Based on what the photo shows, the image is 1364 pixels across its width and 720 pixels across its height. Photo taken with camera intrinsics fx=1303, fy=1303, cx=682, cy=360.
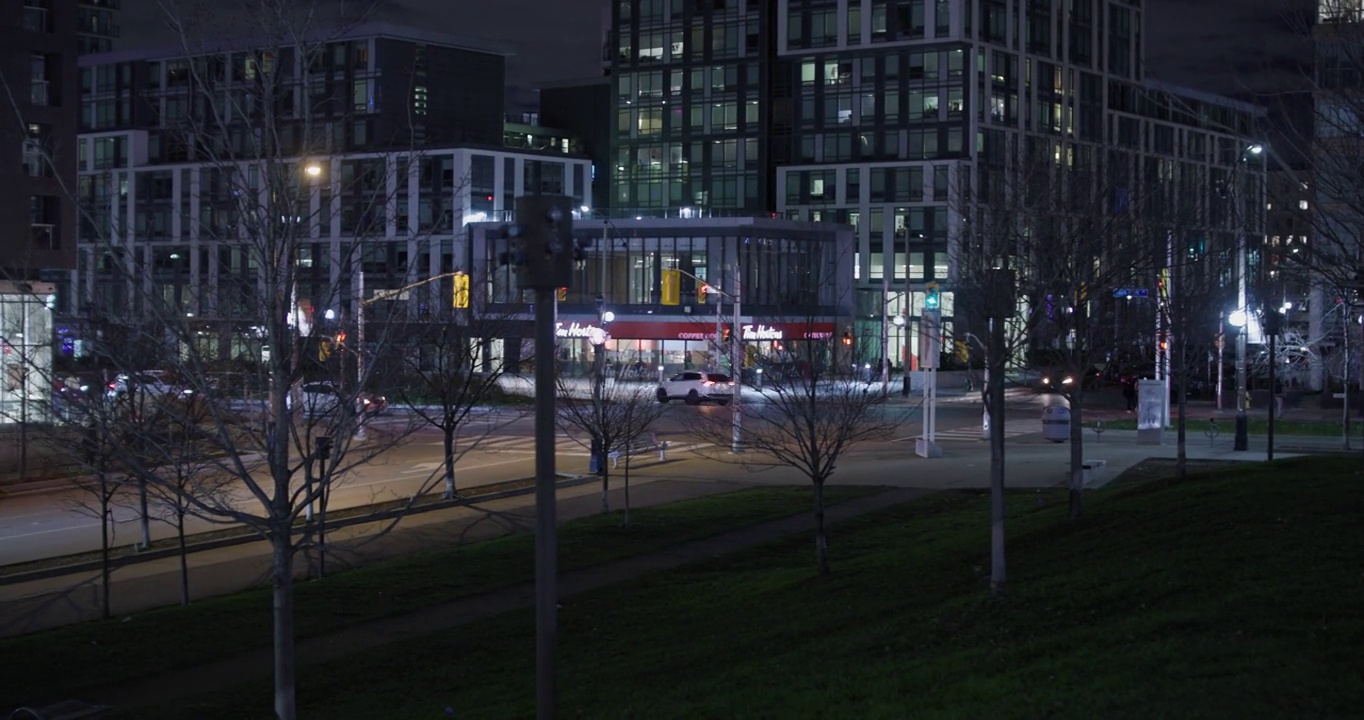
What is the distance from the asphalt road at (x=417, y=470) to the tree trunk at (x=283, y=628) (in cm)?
138

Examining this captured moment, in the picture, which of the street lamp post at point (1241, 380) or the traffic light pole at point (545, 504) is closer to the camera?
the traffic light pole at point (545, 504)

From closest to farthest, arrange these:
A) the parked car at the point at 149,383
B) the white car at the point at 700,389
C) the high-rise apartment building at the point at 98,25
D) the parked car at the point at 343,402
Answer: the parked car at the point at 343,402, the parked car at the point at 149,383, the white car at the point at 700,389, the high-rise apartment building at the point at 98,25

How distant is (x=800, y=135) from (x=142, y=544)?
81.1m

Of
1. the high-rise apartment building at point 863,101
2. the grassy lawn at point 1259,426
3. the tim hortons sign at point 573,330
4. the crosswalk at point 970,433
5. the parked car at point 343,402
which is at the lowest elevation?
the crosswalk at point 970,433

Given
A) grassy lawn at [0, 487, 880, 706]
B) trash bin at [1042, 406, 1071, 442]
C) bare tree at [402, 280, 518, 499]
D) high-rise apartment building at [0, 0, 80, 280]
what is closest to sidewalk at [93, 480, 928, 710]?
grassy lawn at [0, 487, 880, 706]

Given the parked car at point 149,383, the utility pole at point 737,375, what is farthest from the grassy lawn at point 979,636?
the utility pole at point 737,375

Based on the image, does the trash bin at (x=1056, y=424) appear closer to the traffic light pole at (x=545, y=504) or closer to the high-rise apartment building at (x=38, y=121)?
the high-rise apartment building at (x=38, y=121)

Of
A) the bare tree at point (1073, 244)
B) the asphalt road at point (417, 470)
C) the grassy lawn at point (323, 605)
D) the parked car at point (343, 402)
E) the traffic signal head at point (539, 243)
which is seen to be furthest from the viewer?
the asphalt road at point (417, 470)

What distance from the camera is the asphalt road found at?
25.1m

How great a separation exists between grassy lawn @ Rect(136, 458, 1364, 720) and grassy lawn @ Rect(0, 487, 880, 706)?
6.18 feet

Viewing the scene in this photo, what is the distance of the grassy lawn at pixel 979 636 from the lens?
9.65 metres

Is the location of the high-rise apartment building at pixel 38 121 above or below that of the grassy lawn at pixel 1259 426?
above

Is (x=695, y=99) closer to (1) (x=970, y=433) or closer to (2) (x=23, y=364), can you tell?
(1) (x=970, y=433)

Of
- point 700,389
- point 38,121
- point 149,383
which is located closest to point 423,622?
point 149,383
